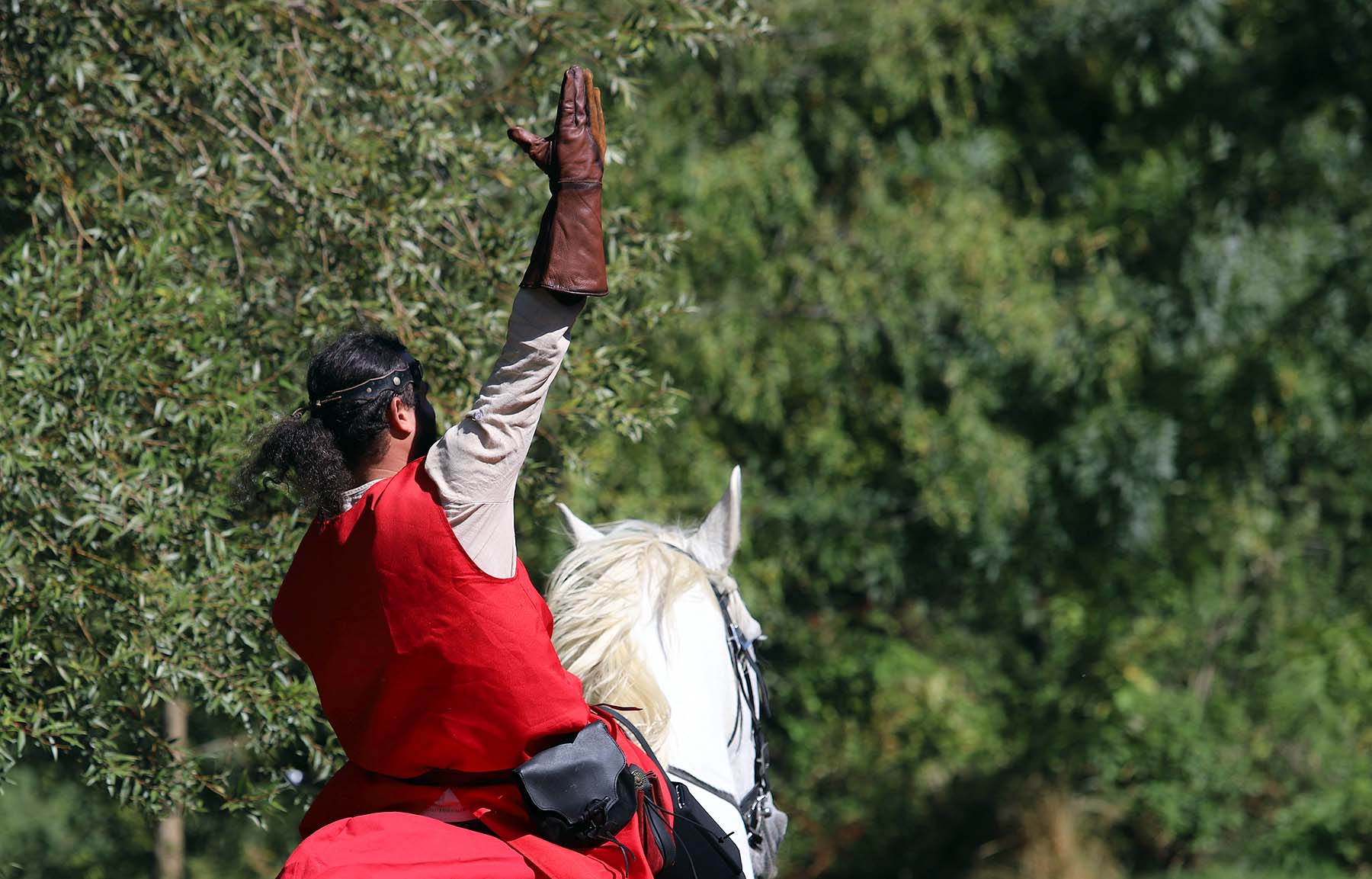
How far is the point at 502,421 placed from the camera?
196cm

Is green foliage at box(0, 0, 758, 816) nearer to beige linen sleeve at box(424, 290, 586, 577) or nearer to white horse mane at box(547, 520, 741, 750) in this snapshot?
white horse mane at box(547, 520, 741, 750)

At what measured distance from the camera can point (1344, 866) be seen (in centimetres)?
822

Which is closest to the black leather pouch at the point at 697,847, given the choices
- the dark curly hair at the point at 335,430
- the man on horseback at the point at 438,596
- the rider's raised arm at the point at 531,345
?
the man on horseback at the point at 438,596

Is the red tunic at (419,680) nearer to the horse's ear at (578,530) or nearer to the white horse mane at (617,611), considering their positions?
the white horse mane at (617,611)

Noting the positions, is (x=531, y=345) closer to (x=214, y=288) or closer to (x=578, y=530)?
(x=578, y=530)

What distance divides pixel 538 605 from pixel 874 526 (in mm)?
5707

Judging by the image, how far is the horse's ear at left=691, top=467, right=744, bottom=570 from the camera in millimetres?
2994

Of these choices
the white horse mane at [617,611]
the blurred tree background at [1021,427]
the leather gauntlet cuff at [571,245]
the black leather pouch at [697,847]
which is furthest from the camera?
the blurred tree background at [1021,427]

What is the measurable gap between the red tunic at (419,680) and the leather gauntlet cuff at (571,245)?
0.36 meters

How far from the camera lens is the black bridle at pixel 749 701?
2.83 meters

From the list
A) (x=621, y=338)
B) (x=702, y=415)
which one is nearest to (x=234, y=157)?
(x=621, y=338)

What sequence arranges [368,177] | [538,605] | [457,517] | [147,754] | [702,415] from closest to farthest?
[457,517]
[538,605]
[147,754]
[368,177]
[702,415]

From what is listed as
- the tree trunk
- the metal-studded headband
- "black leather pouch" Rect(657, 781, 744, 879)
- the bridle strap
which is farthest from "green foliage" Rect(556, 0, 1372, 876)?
the metal-studded headband

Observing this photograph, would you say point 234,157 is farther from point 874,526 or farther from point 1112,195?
point 1112,195
